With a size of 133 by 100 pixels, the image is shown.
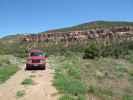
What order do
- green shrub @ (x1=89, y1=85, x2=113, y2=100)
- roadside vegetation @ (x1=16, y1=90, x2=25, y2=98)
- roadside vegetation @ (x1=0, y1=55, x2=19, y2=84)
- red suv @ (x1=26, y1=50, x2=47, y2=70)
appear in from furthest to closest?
red suv @ (x1=26, y1=50, x2=47, y2=70) < roadside vegetation @ (x1=0, y1=55, x2=19, y2=84) < roadside vegetation @ (x1=16, y1=90, x2=25, y2=98) < green shrub @ (x1=89, y1=85, x2=113, y2=100)

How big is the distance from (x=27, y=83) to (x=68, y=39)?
3866 inches

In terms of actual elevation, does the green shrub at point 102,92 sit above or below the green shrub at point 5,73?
above

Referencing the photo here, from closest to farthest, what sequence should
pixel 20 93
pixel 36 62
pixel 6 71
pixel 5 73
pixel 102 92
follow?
pixel 20 93 < pixel 102 92 < pixel 5 73 < pixel 6 71 < pixel 36 62

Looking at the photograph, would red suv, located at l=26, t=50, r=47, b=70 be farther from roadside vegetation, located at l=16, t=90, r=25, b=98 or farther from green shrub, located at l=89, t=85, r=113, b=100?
green shrub, located at l=89, t=85, r=113, b=100

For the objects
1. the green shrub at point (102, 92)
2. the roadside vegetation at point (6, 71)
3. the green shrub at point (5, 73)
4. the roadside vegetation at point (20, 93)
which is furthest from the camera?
the roadside vegetation at point (6, 71)

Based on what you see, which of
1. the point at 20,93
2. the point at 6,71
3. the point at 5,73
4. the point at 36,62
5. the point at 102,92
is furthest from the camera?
the point at 36,62

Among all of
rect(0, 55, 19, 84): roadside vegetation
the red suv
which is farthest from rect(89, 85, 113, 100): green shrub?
the red suv

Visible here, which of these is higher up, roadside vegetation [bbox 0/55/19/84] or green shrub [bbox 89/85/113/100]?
green shrub [bbox 89/85/113/100]

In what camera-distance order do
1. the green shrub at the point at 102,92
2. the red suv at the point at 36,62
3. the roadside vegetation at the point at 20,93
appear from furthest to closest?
the red suv at the point at 36,62
the roadside vegetation at the point at 20,93
the green shrub at the point at 102,92

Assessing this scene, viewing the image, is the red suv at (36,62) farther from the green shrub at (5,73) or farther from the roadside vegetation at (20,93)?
the roadside vegetation at (20,93)

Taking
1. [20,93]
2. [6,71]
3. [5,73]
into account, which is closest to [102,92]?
[20,93]

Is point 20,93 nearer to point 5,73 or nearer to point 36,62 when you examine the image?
point 5,73

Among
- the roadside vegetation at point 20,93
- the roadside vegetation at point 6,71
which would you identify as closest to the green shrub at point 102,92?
the roadside vegetation at point 20,93

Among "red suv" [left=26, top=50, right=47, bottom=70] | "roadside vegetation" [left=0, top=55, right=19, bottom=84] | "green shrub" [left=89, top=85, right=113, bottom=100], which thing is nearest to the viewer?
"green shrub" [left=89, top=85, right=113, bottom=100]
